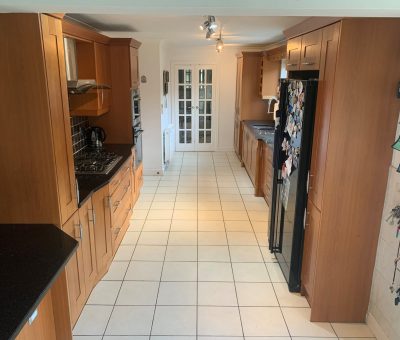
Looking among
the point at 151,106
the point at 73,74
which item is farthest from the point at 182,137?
the point at 73,74

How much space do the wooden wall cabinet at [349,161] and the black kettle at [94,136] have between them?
2.64 meters

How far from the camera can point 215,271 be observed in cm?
321

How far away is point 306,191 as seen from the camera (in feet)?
8.61

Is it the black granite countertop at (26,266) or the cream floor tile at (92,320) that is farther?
the cream floor tile at (92,320)

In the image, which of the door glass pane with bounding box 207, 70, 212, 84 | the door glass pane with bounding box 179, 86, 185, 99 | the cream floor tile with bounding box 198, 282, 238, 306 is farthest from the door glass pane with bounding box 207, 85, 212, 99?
the cream floor tile with bounding box 198, 282, 238, 306

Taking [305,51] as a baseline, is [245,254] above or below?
below

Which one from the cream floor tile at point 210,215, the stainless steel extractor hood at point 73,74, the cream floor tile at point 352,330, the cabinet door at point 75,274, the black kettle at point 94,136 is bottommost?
the cream floor tile at point 352,330

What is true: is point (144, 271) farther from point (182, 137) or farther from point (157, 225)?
point (182, 137)

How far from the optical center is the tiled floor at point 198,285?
8.11 feet

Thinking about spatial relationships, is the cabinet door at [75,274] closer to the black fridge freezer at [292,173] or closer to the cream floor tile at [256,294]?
the cream floor tile at [256,294]

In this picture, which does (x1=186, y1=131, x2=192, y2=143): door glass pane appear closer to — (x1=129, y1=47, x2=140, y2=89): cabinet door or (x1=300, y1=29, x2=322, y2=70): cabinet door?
(x1=129, y1=47, x2=140, y2=89): cabinet door

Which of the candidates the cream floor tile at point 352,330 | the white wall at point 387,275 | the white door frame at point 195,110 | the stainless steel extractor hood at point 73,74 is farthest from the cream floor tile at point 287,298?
the white door frame at point 195,110

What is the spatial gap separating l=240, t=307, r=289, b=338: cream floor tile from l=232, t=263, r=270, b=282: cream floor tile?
395 mm

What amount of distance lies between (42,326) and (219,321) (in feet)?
4.02
